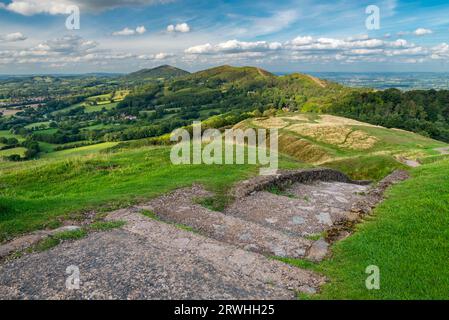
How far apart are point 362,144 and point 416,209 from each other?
174 ft

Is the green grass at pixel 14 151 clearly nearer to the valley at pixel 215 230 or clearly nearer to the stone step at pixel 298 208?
the valley at pixel 215 230

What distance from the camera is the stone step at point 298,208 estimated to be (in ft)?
54.4

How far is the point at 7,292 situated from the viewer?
961 cm

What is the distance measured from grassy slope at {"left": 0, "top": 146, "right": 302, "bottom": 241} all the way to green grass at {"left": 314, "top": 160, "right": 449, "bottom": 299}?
31.1 feet

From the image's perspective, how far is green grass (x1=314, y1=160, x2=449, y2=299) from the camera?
9.63 m

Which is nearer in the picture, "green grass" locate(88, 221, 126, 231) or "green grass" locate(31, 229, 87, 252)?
"green grass" locate(31, 229, 87, 252)

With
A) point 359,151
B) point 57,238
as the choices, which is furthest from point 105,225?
point 359,151

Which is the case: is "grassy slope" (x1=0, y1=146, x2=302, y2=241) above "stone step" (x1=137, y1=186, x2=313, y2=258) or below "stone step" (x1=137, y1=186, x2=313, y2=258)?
above

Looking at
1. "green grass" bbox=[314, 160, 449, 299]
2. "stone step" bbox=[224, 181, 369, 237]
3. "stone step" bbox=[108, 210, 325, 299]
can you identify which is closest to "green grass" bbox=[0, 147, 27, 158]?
"stone step" bbox=[224, 181, 369, 237]

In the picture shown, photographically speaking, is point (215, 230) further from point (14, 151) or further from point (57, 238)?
point (14, 151)

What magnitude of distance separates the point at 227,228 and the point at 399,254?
22.4ft

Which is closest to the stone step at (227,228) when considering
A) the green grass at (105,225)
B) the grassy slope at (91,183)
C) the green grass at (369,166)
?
the grassy slope at (91,183)

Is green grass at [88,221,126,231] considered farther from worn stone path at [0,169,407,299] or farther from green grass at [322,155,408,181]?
green grass at [322,155,408,181]
